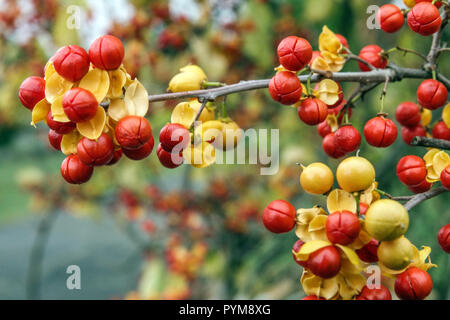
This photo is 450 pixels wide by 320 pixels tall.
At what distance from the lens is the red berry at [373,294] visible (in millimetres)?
446

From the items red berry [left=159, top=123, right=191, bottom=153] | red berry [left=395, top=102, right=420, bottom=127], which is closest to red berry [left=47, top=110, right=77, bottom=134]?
red berry [left=159, top=123, right=191, bottom=153]

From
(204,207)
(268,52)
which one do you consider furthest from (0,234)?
(268,52)

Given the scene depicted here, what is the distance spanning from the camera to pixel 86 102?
464mm

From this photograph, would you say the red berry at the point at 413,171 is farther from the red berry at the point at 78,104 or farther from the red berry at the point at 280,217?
the red berry at the point at 78,104

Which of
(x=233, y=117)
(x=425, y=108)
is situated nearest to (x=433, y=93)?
(x=425, y=108)

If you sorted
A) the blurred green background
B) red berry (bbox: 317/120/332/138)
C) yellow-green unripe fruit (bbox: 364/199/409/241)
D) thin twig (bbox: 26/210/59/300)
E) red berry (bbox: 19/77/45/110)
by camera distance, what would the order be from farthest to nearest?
1. thin twig (bbox: 26/210/59/300)
2. the blurred green background
3. red berry (bbox: 317/120/332/138)
4. red berry (bbox: 19/77/45/110)
5. yellow-green unripe fruit (bbox: 364/199/409/241)

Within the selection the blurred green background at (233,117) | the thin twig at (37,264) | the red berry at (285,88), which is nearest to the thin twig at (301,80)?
the red berry at (285,88)

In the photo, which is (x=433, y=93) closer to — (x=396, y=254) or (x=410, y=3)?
(x=410, y=3)

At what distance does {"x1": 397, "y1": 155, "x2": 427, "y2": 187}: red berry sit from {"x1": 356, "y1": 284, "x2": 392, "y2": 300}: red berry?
0.15 meters

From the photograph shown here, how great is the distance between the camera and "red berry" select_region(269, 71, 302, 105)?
1.66ft

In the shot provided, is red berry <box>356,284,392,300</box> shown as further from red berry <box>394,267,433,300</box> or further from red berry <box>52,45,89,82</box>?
red berry <box>52,45,89,82</box>
